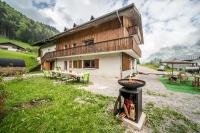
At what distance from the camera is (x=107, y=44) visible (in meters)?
Answer: 13.2

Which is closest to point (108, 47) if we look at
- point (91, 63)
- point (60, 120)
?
point (91, 63)

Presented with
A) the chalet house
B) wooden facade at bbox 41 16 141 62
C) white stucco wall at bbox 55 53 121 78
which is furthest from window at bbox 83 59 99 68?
wooden facade at bbox 41 16 141 62

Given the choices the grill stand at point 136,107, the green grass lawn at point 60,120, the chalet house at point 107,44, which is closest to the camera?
the green grass lawn at point 60,120

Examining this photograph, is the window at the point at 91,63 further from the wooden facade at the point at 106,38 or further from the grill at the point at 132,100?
the grill at the point at 132,100

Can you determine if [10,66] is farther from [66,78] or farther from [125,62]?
[125,62]

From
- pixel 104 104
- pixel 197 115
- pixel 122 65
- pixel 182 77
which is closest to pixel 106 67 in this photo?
pixel 122 65

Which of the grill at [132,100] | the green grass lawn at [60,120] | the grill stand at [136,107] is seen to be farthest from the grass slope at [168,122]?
the green grass lawn at [60,120]

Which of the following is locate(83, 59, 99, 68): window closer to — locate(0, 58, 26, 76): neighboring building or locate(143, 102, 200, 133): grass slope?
locate(0, 58, 26, 76): neighboring building

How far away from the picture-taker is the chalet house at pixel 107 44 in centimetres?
1262

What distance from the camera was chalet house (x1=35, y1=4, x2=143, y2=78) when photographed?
41.4 feet

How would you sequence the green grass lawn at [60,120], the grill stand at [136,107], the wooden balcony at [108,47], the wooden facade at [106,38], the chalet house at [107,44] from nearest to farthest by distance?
1. the green grass lawn at [60,120]
2. the grill stand at [136,107]
3. the wooden balcony at [108,47]
4. the wooden facade at [106,38]
5. the chalet house at [107,44]

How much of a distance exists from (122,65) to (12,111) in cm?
1102

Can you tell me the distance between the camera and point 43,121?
338 cm

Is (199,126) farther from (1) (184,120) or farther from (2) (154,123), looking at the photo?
(2) (154,123)
